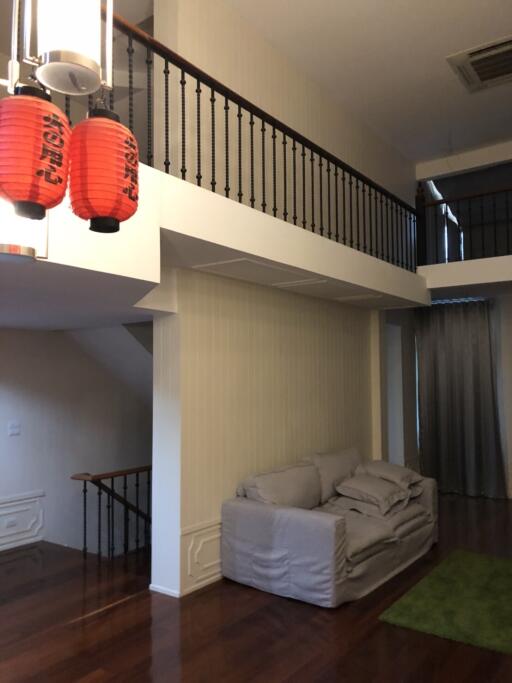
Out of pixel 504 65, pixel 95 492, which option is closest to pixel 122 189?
pixel 95 492

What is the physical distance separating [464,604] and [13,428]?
4.07 metres

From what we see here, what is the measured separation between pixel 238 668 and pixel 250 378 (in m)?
2.25

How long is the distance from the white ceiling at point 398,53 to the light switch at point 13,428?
169 inches

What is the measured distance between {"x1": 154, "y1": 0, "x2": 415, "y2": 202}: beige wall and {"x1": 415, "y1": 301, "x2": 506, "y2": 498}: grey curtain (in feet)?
6.88

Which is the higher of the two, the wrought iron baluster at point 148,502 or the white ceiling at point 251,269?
the white ceiling at point 251,269

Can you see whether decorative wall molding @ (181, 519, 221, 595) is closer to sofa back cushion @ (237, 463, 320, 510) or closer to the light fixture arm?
sofa back cushion @ (237, 463, 320, 510)

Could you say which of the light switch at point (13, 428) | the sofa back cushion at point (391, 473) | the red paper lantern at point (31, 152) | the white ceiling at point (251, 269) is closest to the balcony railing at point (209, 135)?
the white ceiling at point (251, 269)

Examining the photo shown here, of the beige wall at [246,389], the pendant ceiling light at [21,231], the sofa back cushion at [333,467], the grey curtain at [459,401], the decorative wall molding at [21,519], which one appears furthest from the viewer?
the grey curtain at [459,401]

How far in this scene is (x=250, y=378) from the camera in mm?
4750

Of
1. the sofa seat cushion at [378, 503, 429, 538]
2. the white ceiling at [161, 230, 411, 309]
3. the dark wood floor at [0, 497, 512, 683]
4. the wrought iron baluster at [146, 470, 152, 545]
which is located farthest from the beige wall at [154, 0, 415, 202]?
the dark wood floor at [0, 497, 512, 683]

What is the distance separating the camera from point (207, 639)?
10.9 feet

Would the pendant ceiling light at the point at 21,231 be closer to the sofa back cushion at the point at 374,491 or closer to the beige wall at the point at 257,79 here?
the beige wall at the point at 257,79

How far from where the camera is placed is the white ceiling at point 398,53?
505 centimetres

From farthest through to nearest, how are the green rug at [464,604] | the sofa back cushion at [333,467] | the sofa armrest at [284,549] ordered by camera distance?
the sofa back cushion at [333,467], the sofa armrest at [284,549], the green rug at [464,604]
